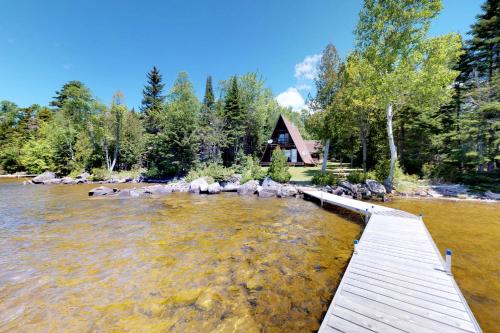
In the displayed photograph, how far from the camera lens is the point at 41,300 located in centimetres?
472

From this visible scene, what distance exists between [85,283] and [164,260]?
189 cm

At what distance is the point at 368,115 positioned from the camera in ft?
63.8

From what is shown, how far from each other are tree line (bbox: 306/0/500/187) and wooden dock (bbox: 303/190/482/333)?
1312 centimetres

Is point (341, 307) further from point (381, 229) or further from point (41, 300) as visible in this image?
point (41, 300)

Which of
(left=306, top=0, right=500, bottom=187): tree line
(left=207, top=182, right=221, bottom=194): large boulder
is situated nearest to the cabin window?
(left=306, top=0, right=500, bottom=187): tree line

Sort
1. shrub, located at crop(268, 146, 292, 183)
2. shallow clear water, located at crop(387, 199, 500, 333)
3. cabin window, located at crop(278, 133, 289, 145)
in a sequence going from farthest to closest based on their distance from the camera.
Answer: cabin window, located at crop(278, 133, 289, 145) → shrub, located at crop(268, 146, 292, 183) → shallow clear water, located at crop(387, 199, 500, 333)

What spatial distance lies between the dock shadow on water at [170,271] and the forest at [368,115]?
39.4 feet

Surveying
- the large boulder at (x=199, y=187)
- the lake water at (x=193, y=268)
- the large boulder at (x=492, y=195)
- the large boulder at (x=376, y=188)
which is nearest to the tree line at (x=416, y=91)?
the large boulder at (x=376, y=188)

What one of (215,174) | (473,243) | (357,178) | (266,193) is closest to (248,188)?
(266,193)

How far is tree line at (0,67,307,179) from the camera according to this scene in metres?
27.4

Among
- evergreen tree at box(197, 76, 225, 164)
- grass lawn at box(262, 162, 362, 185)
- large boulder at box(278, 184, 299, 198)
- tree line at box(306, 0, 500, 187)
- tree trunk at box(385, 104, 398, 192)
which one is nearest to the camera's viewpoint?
tree line at box(306, 0, 500, 187)

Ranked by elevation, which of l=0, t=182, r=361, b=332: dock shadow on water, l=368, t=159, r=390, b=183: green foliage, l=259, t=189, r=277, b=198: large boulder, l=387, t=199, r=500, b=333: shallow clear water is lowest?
l=0, t=182, r=361, b=332: dock shadow on water

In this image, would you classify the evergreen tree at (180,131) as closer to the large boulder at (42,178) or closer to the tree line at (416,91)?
the tree line at (416,91)

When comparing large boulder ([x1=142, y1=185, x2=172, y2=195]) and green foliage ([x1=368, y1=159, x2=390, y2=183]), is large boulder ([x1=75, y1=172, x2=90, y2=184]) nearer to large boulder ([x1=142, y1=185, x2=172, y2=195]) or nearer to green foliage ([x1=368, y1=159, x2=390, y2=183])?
large boulder ([x1=142, y1=185, x2=172, y2=195])
